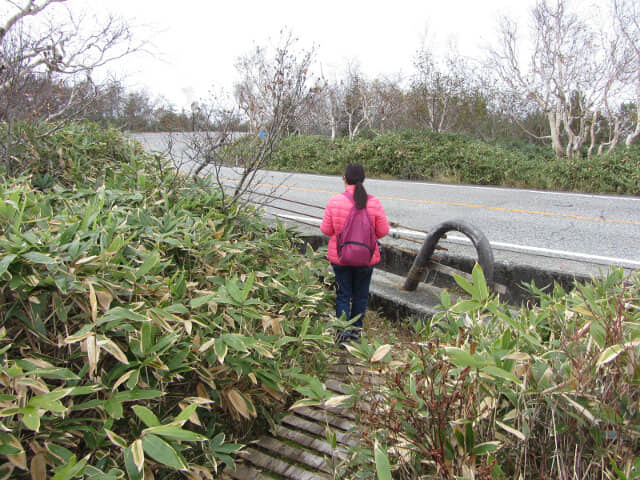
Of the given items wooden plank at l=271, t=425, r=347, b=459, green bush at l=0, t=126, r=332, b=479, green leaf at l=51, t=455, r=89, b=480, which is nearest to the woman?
green bush at l=0, t=126, r=332, b=479

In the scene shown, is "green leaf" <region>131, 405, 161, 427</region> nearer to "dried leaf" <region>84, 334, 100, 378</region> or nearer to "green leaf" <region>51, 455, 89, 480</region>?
"green leaf" <region>51, 455, 89, 480</region>

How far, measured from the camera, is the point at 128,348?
2031 mm

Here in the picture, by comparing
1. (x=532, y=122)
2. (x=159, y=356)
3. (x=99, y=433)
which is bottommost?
(x=99, y=433)

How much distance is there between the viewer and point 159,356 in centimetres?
207

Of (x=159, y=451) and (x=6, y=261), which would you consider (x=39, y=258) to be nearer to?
(x=6, y=261)

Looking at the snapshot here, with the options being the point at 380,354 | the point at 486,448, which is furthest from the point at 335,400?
the point at 486,448

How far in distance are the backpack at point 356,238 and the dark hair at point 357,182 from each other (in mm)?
51

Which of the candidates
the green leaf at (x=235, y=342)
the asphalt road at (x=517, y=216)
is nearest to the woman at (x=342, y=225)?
the asphalt road at (x=517, y=216)

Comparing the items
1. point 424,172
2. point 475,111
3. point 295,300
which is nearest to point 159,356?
point 295,300

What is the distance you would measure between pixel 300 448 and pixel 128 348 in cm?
97

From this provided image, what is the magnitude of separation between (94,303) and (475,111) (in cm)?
2231

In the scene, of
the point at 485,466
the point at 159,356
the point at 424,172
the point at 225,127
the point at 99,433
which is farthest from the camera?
the point at 424,172

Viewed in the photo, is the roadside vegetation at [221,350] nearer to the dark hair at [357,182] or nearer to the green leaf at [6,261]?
the green leaf at [6,261]

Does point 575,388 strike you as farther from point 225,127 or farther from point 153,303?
point 225,127
